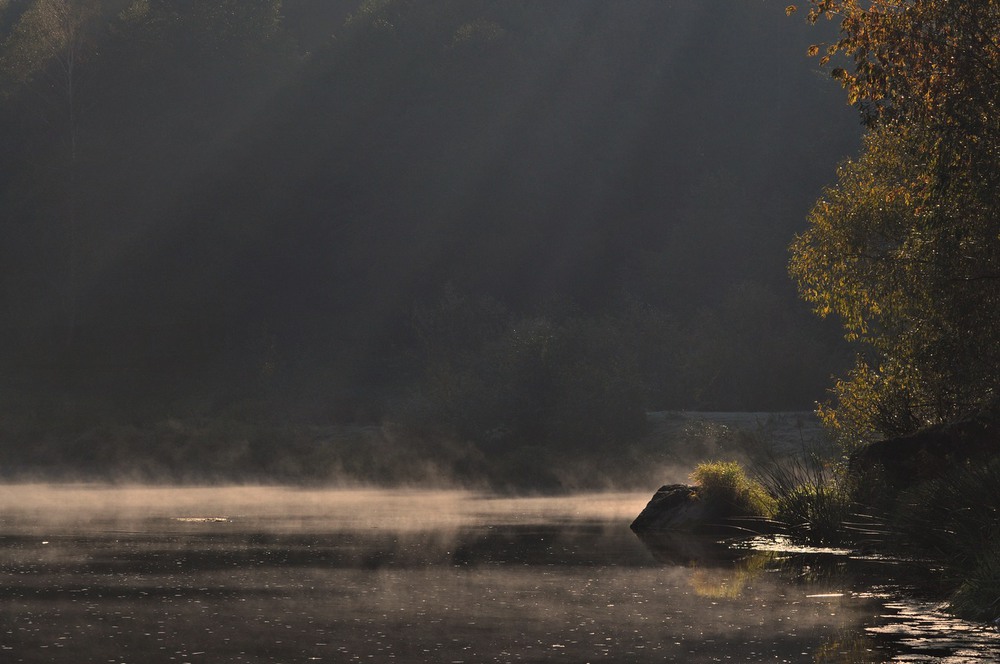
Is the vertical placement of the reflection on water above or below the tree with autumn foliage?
below

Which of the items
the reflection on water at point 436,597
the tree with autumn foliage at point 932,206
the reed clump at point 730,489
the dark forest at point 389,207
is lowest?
the reflection on water at point 436,597

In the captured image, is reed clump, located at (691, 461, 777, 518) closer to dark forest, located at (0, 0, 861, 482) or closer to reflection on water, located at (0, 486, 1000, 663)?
reflection on water, located at (0, 486, 1000, 663)

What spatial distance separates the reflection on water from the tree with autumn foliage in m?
4.02

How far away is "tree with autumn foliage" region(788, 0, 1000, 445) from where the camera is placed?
70.7ft

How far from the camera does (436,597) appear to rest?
65.8 ft

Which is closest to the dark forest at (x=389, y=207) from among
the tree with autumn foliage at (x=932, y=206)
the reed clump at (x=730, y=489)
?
the reed clump at (x=730, y=489)

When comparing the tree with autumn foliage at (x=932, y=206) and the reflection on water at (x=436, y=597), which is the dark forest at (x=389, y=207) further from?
the reflection on water at (x=436, y=597)

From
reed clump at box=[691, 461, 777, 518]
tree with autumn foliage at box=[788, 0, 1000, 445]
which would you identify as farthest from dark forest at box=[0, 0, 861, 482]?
tree with autumn foliage at box=[788, 0, 1000, 445]

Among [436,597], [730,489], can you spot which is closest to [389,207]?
[730,489]

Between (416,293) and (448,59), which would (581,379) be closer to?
(416,293)

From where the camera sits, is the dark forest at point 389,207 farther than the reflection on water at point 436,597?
Yes

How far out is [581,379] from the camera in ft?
189

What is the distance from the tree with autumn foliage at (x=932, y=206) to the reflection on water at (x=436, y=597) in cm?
402

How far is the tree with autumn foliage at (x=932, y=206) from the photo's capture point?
2156 centimetres
